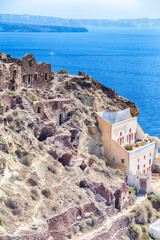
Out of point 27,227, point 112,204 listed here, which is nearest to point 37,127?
point 112,204

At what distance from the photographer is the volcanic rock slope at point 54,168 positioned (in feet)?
115

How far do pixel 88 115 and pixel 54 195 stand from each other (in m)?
14.2

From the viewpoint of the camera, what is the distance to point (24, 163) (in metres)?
38.9

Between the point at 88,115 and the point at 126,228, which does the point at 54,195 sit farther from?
the point at 88,115

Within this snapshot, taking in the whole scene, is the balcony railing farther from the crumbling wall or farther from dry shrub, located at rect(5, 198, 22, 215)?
dry shrub, located at rect(5, 198, 22, 215)

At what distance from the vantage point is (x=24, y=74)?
Answer: 49.7m

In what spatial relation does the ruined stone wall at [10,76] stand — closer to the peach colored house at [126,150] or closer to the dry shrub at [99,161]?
the peach colored house at [126,150]

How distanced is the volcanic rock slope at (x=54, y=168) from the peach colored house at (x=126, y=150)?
1.11 meters

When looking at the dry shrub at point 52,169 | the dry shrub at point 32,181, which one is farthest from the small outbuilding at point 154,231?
the dry shrub at point 32,181

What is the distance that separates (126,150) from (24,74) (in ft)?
38.7

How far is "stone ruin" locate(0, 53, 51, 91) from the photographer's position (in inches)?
1784

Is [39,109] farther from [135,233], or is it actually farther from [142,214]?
[135,233]

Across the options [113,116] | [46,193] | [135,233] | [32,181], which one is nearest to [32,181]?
[32,181]

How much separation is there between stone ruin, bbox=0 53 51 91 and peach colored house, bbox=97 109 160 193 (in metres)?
6.64
